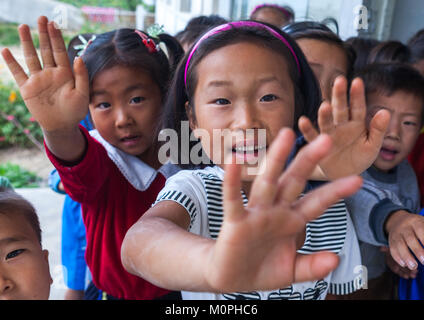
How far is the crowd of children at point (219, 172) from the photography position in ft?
1.00

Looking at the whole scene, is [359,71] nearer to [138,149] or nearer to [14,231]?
[138,149]

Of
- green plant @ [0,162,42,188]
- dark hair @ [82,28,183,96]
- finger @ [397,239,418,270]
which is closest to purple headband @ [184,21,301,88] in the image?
dark hair @ [82,28,183,96]

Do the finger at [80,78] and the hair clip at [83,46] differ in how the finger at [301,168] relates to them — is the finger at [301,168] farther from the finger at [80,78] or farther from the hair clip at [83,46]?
the hair clip at [83,46]

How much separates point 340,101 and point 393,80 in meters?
0.41

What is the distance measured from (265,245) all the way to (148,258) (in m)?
0.13

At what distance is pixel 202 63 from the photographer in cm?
53

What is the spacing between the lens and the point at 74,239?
79cm

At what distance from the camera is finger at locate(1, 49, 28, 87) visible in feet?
1.49

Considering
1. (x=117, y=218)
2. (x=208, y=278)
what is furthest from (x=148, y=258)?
(x=117, y=218)

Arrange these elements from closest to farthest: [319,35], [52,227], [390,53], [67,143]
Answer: [67,143] → [52,227] → [319,35] → [390,53]

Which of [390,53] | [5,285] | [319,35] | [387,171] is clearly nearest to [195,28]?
[319,35]

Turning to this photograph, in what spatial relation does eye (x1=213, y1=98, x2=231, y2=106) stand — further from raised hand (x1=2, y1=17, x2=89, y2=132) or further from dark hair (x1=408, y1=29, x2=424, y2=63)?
dark hair (x1=408, y1=29, x2=424, y2=63)

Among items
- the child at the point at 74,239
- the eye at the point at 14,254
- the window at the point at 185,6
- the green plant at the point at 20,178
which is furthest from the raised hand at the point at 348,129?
the window at the point at 185,6

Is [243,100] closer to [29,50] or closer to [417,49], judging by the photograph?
[29,50]
